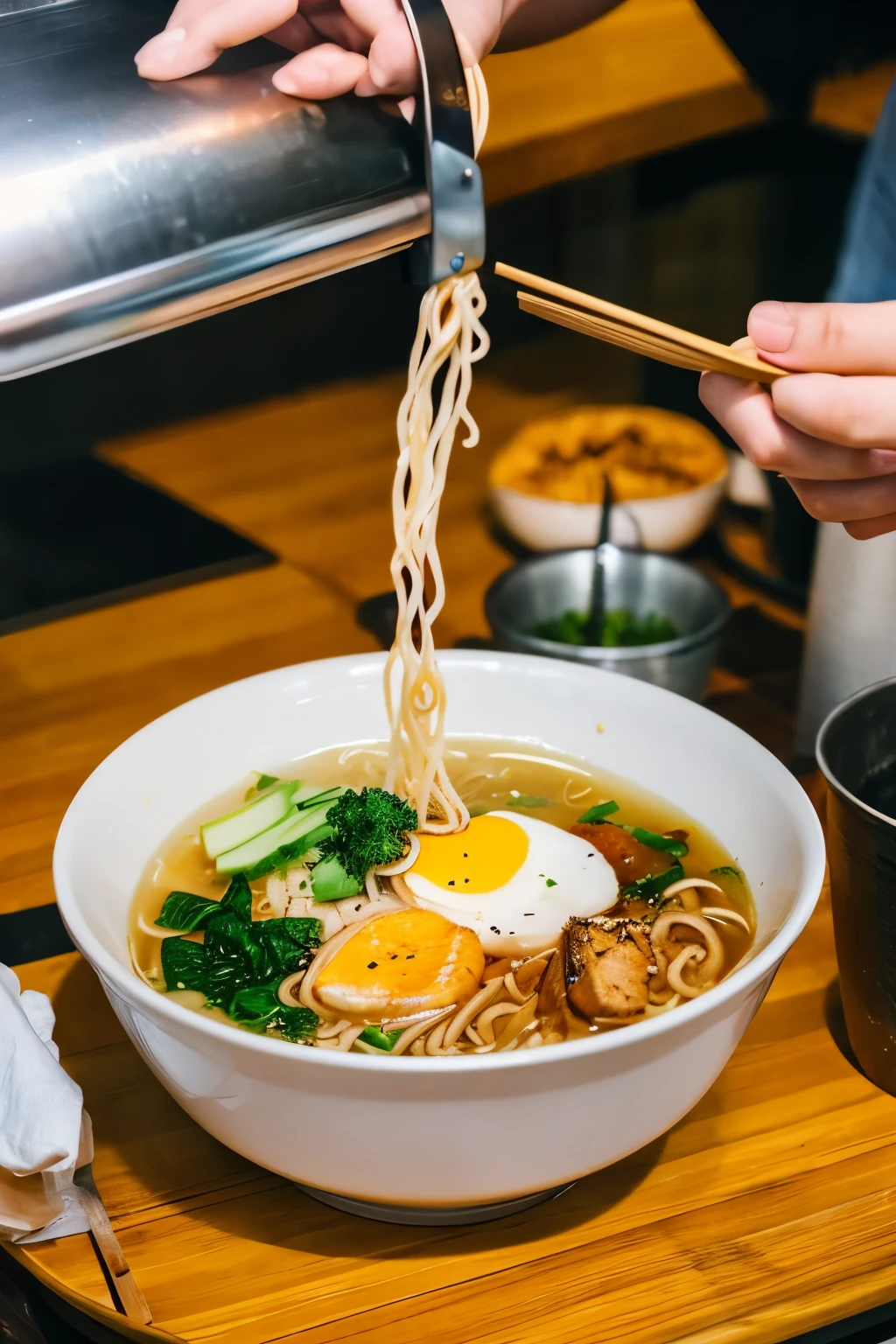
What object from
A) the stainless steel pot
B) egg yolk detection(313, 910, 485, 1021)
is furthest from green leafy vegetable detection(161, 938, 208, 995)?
the stainless steel pot

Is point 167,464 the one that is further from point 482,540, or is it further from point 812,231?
point 812,231

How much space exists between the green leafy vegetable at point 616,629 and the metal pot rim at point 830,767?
744mm

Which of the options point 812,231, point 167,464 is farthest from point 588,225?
point 167,464

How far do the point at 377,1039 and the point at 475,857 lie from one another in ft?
0.96

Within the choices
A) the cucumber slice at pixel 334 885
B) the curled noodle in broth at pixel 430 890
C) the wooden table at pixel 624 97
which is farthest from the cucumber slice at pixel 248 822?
the wooden table at pixel 624 97

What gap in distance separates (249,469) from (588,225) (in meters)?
1.06

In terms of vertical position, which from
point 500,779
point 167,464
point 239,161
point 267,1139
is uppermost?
point 239,161

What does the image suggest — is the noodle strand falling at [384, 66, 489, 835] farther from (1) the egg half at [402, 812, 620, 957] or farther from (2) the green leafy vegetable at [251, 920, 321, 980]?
(2) the green leafy vegetable at [251, 920, 321, 980]

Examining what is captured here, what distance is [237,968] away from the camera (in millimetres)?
1398

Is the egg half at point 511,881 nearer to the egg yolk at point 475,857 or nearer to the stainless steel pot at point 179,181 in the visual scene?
the egg yolk at point 475,857

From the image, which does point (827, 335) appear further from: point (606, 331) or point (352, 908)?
point (352, 908)

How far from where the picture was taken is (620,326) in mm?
1124

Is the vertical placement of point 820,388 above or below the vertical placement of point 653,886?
above

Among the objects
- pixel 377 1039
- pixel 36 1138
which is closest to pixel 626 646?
pixel 377 1039
